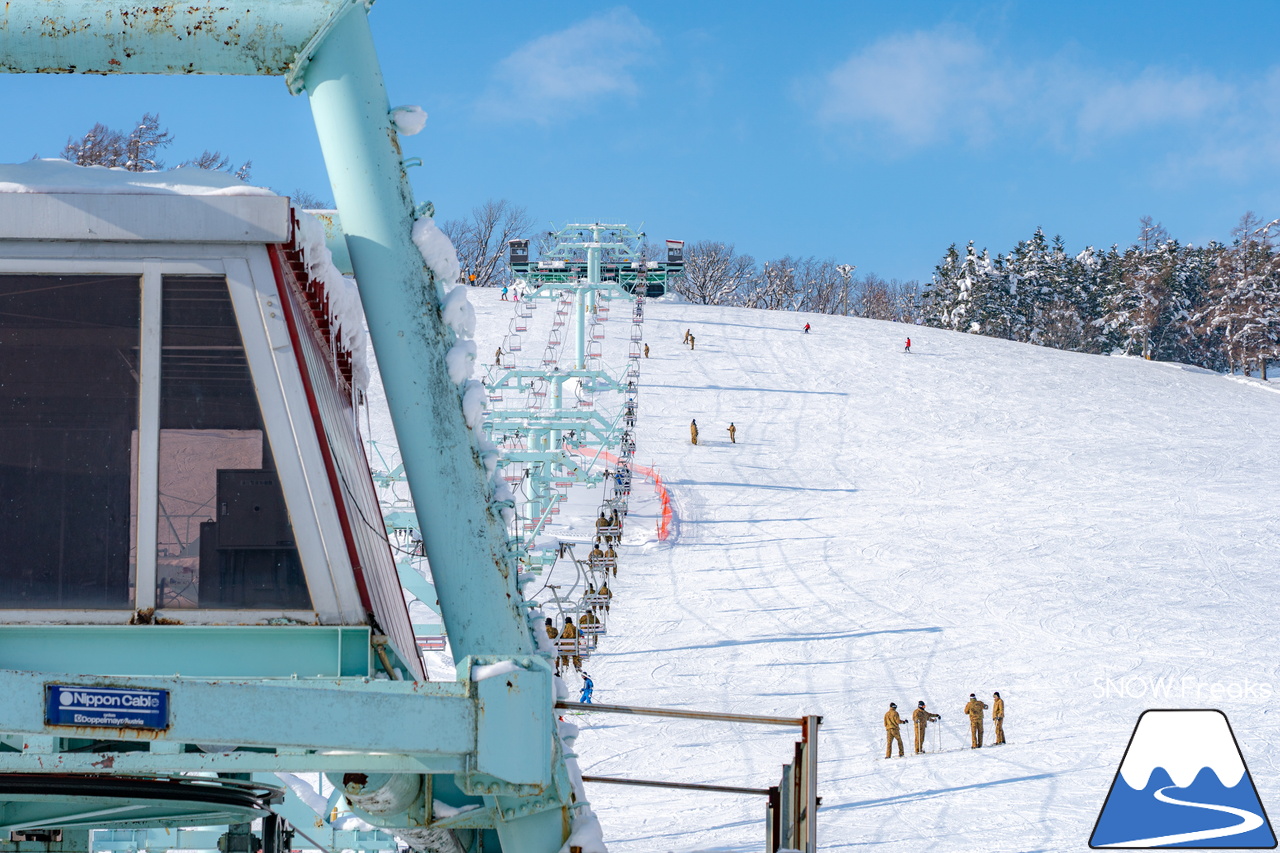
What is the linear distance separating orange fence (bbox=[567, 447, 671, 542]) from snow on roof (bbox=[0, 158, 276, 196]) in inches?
944

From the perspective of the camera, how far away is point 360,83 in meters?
3.77

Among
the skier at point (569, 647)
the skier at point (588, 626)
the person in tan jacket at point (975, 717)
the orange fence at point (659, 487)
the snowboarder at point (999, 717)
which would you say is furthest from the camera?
the orange fence at point (659, 487)

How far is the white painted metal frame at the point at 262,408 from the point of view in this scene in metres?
3.62

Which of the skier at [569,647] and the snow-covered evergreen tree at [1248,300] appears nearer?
the skier at [569,647]

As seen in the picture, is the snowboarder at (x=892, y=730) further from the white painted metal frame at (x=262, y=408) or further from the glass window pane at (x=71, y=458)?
the glass window pane at (x=71, y=458)

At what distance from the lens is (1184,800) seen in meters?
11.2

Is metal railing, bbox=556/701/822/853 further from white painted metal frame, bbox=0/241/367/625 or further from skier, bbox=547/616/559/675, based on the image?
white painted metal frame, bbox=0/241/367/625

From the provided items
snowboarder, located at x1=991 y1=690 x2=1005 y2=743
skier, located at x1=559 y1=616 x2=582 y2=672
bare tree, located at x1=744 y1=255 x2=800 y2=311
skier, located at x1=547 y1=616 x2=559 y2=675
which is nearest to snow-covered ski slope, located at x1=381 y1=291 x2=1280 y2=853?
snowboarder, located at x1=991 y1=690 x2=1005 y2=743

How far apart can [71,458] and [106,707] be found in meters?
1.03

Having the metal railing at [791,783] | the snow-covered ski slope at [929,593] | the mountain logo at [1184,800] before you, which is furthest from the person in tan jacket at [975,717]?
the metal railing at [791,783]

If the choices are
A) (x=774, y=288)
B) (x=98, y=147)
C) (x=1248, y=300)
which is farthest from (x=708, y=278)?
(x=98, y=147)

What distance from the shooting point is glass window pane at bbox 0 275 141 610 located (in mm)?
3676

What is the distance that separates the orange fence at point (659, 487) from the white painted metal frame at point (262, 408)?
23845 mm

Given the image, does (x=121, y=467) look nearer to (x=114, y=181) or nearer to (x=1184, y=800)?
(x=114, y=181)
